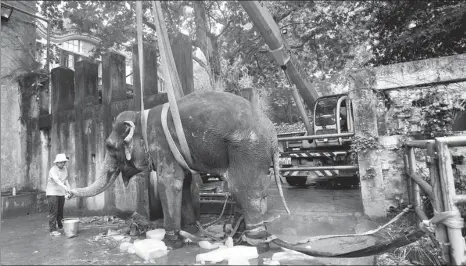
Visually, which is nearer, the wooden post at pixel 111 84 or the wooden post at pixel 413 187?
the wooden post at pixel 413 187

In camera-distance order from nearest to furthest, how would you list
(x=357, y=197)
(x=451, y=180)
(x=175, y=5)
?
(x=451, y=180) < (x=357, y=197) < (x=175, y=5)

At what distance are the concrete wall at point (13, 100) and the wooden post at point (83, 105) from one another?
2.26 m

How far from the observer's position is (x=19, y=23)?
913 centimetres

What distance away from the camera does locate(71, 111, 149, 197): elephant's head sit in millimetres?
5090

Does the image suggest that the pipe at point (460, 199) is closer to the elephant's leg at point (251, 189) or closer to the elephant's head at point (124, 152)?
the elephant's leg at point (251, 189)

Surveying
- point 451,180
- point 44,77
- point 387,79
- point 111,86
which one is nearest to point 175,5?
point 111,86

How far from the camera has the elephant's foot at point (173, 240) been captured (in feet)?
14.6

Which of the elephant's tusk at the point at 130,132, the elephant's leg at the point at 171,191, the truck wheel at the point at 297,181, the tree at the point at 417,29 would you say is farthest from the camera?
the truck wheel at the point at 297,181

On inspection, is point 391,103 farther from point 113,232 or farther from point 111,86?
point 111,86

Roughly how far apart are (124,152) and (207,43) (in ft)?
21.6

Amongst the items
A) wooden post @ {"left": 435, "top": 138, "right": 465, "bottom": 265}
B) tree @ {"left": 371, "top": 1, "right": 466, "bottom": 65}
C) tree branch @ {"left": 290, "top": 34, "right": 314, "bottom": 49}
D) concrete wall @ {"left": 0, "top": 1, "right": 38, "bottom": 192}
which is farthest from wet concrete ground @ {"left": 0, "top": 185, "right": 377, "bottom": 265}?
tree branch @ {"left": 290, "top": 34, "right": 314, "bottom": 49}

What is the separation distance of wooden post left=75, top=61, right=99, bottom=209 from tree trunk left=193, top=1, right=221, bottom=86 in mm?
3413

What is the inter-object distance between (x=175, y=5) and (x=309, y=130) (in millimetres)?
5269

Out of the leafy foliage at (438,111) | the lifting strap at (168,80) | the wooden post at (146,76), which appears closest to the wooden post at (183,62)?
the wooden post at (146,76)
